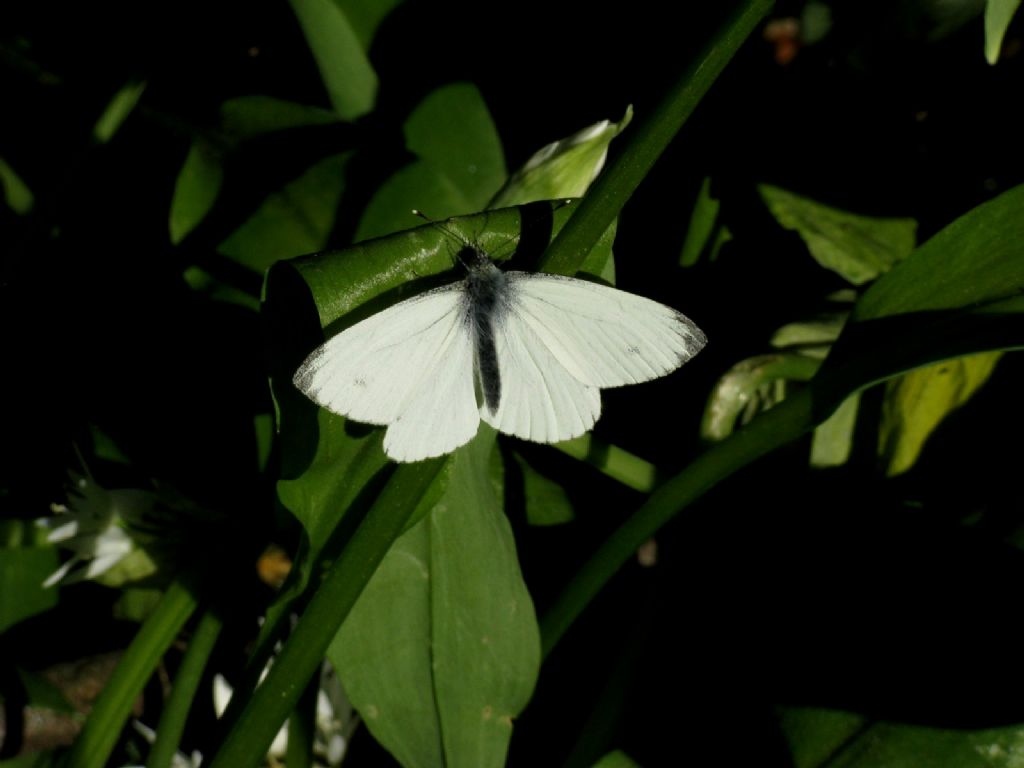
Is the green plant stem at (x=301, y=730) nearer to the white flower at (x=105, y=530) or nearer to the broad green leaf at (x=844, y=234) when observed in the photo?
the white flower at (x=105, y=530)

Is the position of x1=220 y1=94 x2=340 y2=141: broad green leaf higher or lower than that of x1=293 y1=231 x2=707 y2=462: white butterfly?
higher

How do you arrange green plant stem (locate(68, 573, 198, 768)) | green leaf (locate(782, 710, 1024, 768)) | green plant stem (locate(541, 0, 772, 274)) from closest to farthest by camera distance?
green plant stem (locate(541, 0, 772, 274)) → green leaf (locate(782, 710, 1024, 768)) → green plant stem (locate(68, 573, 198, 768))

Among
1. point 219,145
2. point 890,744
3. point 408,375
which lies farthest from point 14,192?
point 890,744

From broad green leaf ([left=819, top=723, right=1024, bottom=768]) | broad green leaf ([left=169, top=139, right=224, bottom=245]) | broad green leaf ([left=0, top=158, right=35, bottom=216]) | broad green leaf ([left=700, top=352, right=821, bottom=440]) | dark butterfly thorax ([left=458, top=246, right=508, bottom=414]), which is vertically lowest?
broad green leaf ([left=819, top=723, right=1024, bottom=768])

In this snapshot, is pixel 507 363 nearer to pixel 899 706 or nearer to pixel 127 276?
pixel 899 706

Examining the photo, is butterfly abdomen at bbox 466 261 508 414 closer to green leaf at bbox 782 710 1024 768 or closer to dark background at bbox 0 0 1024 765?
dark background at bbox 0 0 1024 765

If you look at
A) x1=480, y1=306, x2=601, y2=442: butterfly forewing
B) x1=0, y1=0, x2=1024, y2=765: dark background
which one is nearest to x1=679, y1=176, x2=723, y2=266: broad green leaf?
x1=0, y1=0, x2=1024, y2=765: dark background

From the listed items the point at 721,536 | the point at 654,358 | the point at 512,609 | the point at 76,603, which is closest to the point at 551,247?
the point at 654,358
